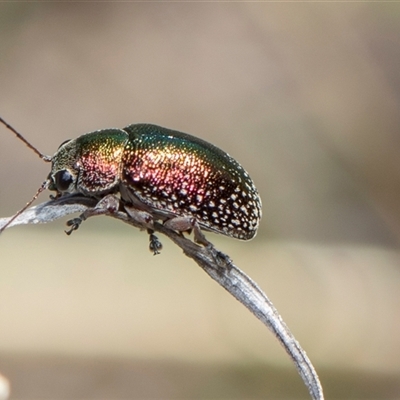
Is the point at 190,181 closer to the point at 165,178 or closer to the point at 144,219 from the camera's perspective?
the point at 165,178

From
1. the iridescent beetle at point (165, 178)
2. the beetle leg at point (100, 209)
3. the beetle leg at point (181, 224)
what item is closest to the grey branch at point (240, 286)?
the beetle leg at point (100, 209)

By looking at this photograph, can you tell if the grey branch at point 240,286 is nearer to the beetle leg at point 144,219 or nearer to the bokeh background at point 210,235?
the beetle leg at point 144,219

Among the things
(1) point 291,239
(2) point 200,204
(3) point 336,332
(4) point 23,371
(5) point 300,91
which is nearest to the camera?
(2) point 200,204

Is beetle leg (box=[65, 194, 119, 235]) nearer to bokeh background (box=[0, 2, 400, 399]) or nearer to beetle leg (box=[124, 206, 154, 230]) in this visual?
beetle leg (box=[124, 206, 154, 230])

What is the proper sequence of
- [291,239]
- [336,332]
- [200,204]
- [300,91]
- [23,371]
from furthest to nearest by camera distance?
1. [300,91]
2. [291,239]
3. [336,332]
4. [23,371]
5. [200,204]

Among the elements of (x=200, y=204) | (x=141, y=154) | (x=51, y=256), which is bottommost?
(x=200, y=204)

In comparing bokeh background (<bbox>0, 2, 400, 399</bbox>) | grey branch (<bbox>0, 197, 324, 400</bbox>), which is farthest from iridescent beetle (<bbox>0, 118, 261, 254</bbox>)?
bokeh background (<bbox>0, 2, 400, 399</bbox>)

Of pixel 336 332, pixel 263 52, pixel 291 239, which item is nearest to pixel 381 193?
pixel 291 239

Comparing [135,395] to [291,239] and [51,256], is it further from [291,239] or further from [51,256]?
[291,239]
